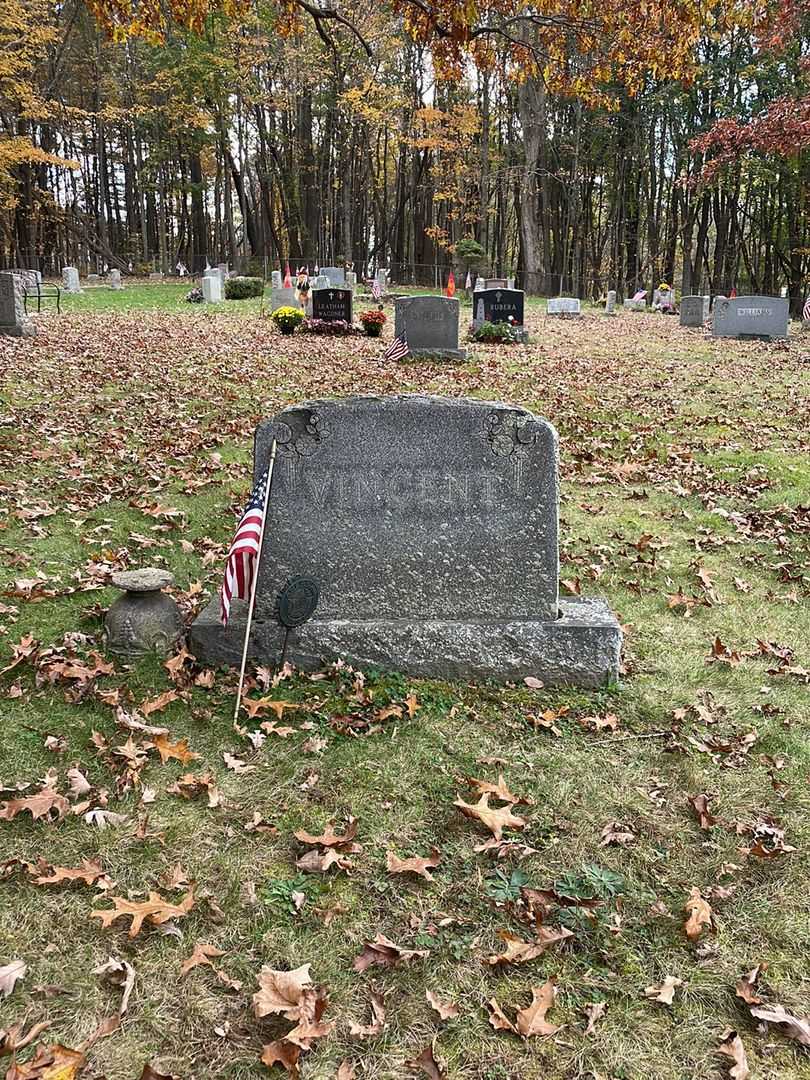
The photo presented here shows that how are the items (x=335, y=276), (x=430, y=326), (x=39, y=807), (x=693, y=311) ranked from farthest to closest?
(x=335, y=276), (x=693, y=311), (x=430, y=326), (x=39, y=807)

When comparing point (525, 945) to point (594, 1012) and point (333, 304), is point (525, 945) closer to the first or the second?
point (594, 1012)

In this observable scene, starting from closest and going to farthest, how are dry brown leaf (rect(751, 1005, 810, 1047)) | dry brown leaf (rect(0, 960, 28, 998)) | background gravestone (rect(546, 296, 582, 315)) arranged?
dry brown leaf (rect(751, 1005, 810, 1047)), dry brown leaf (rect(0, 960, 28, 998)), background gravestone (rect(546, 296, 582, 315))

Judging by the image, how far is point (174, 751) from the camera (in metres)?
4.05

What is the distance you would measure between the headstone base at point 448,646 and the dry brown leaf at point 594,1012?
2129 mm

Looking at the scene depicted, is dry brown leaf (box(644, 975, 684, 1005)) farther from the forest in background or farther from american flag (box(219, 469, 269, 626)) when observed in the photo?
the forest in background

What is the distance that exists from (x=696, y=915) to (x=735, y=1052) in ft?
1.83

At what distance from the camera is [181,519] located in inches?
294

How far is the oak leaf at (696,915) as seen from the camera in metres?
3.02

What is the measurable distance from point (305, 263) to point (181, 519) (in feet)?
137

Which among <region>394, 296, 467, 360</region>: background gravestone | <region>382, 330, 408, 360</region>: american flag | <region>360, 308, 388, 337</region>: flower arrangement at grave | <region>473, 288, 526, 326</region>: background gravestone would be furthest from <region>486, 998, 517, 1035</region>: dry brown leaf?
<region>473, 288, 526, 326</region>: background gravestone

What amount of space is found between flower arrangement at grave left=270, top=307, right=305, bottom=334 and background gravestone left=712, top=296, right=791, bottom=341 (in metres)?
11.4

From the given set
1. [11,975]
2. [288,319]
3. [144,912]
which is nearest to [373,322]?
[288,319]

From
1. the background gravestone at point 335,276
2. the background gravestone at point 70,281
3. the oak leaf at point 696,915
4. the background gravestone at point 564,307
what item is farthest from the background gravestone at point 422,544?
the background gravestone at point 70,281

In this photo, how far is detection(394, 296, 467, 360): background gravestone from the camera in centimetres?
1667
